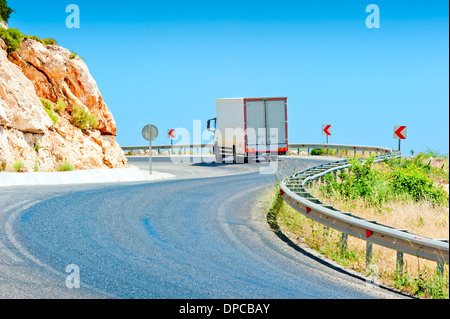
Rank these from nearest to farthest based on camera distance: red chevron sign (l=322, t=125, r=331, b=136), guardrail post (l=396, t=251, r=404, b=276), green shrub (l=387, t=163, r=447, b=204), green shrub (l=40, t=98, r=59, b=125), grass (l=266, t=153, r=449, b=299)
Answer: guardrail post (l=396, t=251, r=404, b=276)
grass (l=266, t=153, r=449, b=299)
green shrub (l=387, t=163, r=447, b=204)
green shrub (l=40, t=98, r=59, b=125)
red chevron sign (l=322, t=125, r=331, b=136)

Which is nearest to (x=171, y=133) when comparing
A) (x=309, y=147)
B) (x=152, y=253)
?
(x=309, y=147)

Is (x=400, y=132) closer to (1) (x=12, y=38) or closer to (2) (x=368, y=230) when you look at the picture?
(1) (x=12, y=38)

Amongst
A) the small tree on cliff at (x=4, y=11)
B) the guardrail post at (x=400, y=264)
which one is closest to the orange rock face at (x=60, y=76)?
the small tree on cliff at (x=4, y=11)

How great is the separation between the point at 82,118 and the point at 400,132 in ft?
56.3

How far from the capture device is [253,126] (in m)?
28.2

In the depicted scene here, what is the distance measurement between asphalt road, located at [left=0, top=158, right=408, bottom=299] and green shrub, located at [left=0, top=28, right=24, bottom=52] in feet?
41.2

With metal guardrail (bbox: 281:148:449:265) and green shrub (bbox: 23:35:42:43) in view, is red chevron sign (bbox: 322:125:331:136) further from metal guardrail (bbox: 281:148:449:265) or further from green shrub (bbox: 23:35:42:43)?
metal guardrail (bbox: 281:148:449:265)

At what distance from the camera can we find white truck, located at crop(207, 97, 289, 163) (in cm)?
2800

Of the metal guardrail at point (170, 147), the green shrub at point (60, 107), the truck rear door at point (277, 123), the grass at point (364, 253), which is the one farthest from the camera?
the metal guardrail at point (170, 147)

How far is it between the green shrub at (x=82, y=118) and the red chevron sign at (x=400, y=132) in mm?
16450

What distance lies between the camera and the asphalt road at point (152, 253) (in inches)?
246

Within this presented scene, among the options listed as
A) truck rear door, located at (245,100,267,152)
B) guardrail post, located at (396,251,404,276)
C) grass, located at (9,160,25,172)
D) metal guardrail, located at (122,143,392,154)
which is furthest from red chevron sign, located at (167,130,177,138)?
guardrail post, located at (396,251,404,276)

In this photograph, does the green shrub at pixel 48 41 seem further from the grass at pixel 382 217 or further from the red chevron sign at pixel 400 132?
the red chevron sign at pixel 400 132
